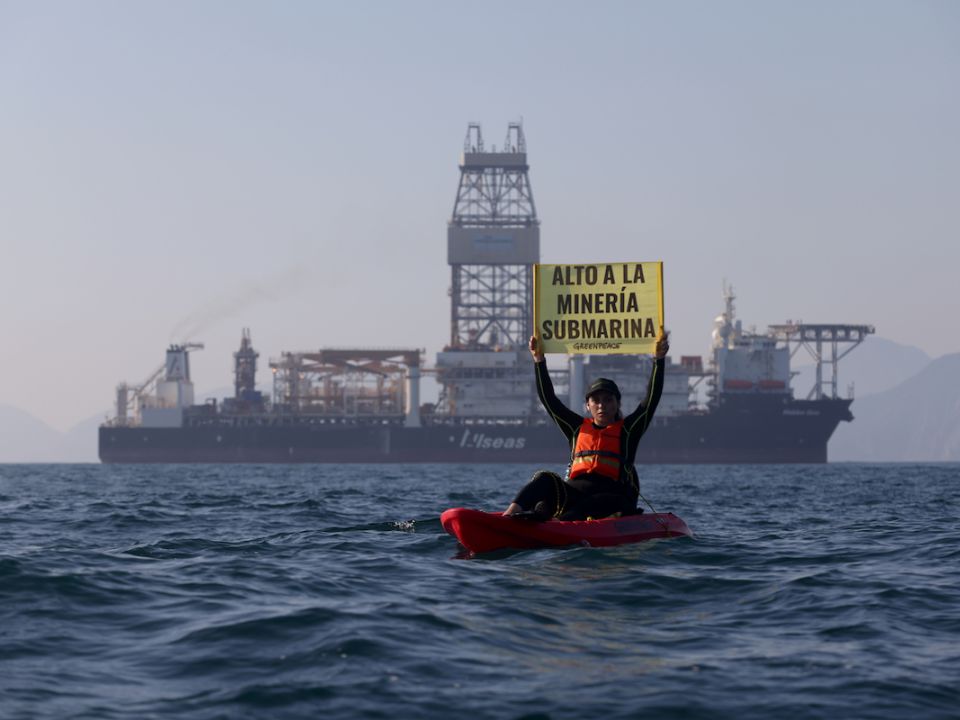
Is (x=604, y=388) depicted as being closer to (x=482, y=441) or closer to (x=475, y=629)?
(x=475, y=629)

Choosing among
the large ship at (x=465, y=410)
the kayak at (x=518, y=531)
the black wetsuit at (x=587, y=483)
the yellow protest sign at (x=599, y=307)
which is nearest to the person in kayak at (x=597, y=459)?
the black wetsuit at (x=587, y=483)

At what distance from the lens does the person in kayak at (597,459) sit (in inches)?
502

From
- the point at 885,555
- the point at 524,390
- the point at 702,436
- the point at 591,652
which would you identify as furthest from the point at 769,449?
the point at 591,652

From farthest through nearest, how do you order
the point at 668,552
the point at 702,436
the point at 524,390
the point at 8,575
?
the point at 524,390
the point at 702,436
the point at 668,552
the point at 8,575

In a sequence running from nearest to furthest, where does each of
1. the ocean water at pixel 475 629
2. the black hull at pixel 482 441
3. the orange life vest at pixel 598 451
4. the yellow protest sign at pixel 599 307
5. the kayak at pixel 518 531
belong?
the ocean water at pixel 475 629, the kayak at pixel 518 531, the orange life vest at pixel 598 451, the yellow protest sign at pixel 599 307, the black hull at pixel 482 441

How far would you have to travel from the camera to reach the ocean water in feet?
23.6

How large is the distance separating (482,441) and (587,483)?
8642 centimetres

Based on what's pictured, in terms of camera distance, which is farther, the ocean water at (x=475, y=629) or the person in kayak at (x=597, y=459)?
the person in kayak at (x=597, y=459)

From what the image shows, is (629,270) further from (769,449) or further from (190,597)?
(769,449)

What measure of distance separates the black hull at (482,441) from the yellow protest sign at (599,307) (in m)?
82.0

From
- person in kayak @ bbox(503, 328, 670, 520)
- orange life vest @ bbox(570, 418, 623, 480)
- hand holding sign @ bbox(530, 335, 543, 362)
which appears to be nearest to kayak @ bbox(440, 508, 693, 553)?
person in kayak @ bbox(503, 328, 670, 520)

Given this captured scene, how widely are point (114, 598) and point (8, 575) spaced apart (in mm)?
1338

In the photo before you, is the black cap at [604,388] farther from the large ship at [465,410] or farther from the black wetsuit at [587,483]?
the large ship at [465,410]

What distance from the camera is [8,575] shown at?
36.1 ft
